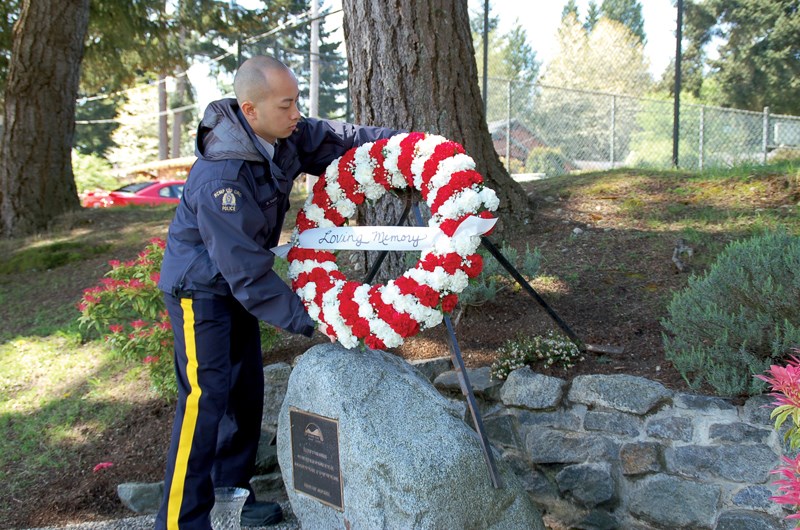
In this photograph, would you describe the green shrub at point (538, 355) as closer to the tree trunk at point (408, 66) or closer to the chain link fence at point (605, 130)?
the tree trunk at point (408, 66)

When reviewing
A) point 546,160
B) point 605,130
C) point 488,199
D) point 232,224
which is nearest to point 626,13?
point 605,130

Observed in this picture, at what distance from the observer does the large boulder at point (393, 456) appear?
2.96 m

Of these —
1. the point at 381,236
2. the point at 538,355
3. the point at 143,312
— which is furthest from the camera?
the point at 143,312

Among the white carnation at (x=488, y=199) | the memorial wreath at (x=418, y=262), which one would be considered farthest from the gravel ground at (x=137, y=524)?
the white carnation at (x=488, y=199)

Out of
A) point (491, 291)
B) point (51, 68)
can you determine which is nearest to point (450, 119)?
point (491, 291)

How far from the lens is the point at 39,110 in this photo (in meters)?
8.78

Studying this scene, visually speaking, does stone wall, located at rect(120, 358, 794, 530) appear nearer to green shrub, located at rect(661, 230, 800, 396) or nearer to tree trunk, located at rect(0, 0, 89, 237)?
green shrub, located at rect(661, 230, 800, 396)

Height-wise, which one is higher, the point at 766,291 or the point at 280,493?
Answer: the point at 766,291

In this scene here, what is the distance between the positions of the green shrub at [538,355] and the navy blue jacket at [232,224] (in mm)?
1517

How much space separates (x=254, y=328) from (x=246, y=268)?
665mm

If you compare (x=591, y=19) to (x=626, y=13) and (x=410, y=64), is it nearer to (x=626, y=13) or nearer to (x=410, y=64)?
(x=626, y=13)

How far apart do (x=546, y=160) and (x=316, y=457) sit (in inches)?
393

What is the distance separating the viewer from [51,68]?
346 inches

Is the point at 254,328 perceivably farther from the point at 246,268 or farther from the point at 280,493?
the point at 280,493
